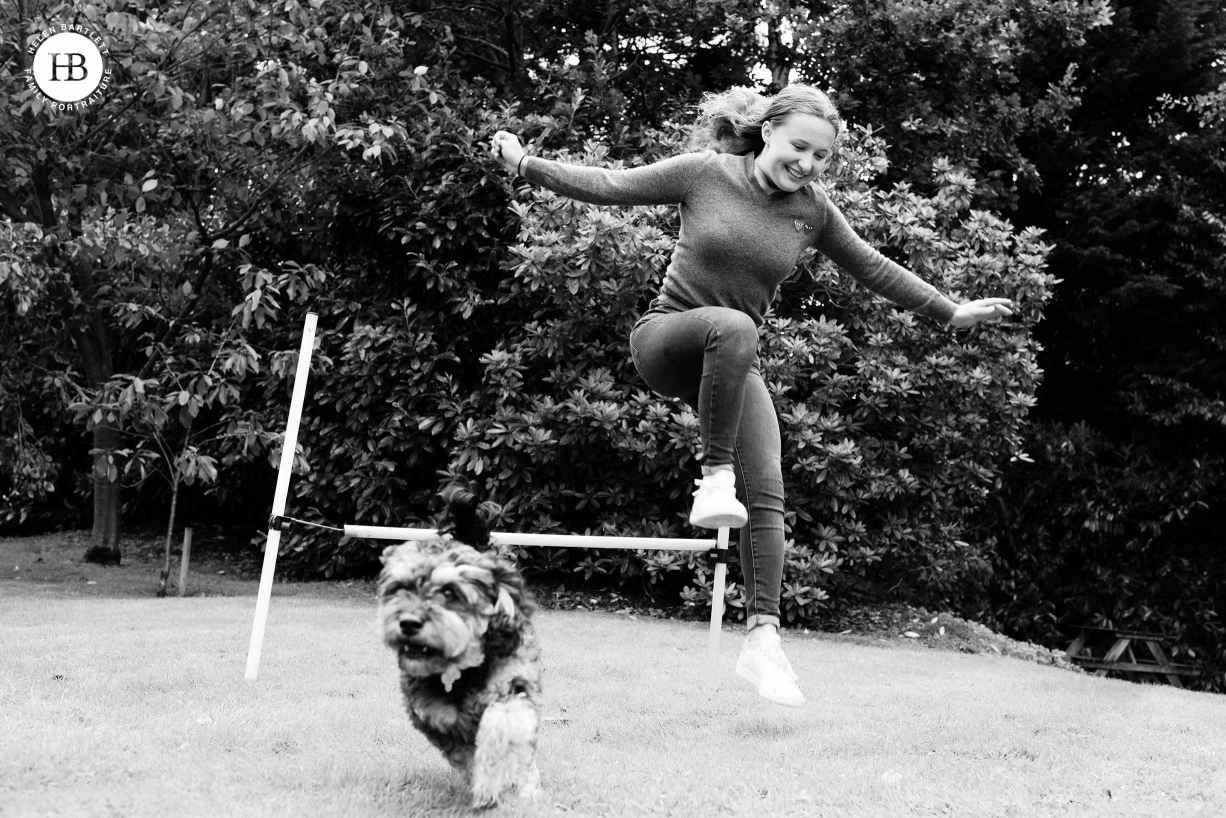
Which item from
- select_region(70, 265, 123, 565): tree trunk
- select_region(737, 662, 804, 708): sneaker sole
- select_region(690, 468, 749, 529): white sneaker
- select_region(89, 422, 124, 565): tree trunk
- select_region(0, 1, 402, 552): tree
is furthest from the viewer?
select_region(89, 422, 124, 565): tree trunk

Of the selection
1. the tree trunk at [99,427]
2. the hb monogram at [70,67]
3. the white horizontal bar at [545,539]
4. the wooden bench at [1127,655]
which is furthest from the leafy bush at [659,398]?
the white horizontal bar at [545,539]

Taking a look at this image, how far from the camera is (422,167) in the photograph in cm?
1030

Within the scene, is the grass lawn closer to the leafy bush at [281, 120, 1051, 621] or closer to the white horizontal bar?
the white horizontal bar

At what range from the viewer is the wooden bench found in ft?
41.7

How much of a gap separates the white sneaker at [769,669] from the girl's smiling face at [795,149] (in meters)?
1.56

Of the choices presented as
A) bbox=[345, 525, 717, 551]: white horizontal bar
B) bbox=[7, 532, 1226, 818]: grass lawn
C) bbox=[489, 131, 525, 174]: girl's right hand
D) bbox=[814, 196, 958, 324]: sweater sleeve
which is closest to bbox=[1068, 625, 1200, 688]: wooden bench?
bbox=[7, 532, 1226, 818]: grass lawn

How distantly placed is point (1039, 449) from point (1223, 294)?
2494 mm

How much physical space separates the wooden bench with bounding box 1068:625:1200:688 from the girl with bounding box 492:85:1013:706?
9.69 m

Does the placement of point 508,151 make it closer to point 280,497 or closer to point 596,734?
point 280,497

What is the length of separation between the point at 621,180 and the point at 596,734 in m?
2.20

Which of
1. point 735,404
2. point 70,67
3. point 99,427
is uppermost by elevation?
point 70,67

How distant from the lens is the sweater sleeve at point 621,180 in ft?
12.5

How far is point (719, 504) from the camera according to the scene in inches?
148

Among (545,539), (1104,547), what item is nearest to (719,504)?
(545,539)
